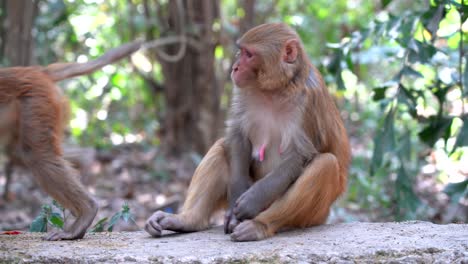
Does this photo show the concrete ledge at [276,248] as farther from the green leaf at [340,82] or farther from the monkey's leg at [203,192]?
the green leaf at [340,82]

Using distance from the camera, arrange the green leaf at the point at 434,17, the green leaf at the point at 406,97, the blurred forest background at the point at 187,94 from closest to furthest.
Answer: the green leaf at the point at 434,17 < the green leaf at the point at 406,97 < the blurred forest background at the point at 187,94

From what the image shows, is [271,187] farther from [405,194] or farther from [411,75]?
[405,194]

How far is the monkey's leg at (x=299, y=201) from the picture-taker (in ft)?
15.5

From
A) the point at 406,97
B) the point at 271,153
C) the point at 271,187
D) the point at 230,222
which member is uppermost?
the point at 406,97

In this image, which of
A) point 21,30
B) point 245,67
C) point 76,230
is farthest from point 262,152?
point 21,30

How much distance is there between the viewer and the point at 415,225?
5195 millimetres

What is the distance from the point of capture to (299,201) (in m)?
4.77

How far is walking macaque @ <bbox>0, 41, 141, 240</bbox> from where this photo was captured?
516 cm

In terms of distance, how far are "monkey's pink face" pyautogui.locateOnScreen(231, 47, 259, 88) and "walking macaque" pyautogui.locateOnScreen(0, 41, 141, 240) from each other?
139 centimetres

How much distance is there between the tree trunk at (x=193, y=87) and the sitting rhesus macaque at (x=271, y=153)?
487 cm

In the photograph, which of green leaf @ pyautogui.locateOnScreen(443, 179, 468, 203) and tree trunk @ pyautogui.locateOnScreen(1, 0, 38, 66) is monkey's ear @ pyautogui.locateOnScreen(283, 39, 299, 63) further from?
tree trunk @ pyautogui.locateOnScreen(1, 0, 38, 66)

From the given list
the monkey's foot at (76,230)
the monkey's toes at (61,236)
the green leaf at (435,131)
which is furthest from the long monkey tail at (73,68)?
the green leaf at (435,131)

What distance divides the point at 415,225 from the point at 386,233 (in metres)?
0.45

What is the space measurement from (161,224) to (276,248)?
1.00m
